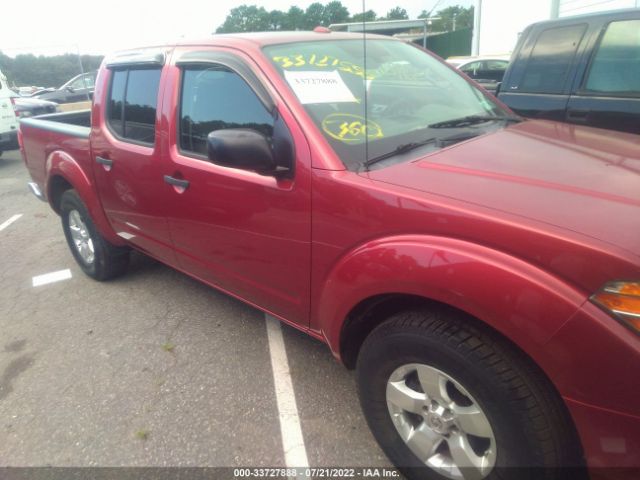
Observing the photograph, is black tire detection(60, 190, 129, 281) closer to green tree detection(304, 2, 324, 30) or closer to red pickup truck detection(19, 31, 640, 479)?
red pickup truck detection(19, 31, 640, 479)

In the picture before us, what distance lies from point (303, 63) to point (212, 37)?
622 millimetres

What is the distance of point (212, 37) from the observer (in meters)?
2.58

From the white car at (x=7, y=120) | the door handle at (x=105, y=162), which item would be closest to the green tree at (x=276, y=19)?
the white car at (x=7, y=120)

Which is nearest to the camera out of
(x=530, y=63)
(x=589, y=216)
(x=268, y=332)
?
(x=589, y=216)

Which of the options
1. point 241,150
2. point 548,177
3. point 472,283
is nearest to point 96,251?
point 241,150

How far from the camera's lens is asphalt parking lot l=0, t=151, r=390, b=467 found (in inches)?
89.7

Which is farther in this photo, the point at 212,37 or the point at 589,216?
the point at 212,37

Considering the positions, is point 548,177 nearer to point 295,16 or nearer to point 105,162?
point 105,162

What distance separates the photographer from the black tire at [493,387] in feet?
4.87

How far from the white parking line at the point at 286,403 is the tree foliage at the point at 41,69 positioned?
2982 cm

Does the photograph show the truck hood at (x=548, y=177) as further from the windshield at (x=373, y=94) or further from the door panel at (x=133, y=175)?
the door panel at (x=133, y=175)

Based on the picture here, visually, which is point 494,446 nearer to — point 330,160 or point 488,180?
point 488,180

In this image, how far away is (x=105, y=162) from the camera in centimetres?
319

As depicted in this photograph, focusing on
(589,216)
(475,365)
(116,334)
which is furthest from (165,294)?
(589,216)
